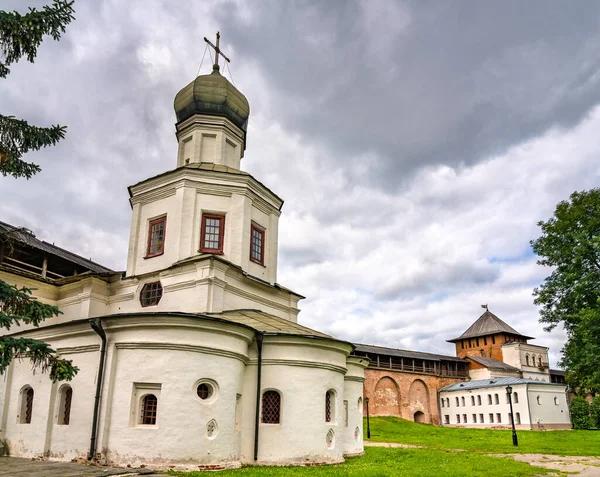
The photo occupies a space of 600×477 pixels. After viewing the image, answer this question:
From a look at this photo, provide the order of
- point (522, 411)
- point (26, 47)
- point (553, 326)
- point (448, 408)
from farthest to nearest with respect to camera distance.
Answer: point (448, 408), point (522, 411), point (553, 326), point (26, 47)

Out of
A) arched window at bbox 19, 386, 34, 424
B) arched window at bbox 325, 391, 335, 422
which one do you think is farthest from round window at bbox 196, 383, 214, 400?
arched window at bbox 19, 386, 34, 424

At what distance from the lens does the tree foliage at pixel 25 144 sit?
353 inches

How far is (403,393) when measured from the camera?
146 feet

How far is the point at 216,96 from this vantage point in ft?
66.9

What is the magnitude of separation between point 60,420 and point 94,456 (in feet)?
6.50

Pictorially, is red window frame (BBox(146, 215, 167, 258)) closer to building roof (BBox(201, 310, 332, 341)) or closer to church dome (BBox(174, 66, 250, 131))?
building roof (BBox(201, 310, 332, 341))

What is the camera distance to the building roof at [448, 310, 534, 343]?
5575cm

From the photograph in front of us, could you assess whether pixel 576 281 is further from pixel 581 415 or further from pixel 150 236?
pixel 581 415

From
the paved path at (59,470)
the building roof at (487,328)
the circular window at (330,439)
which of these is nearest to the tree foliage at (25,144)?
the paved path at (59,470)

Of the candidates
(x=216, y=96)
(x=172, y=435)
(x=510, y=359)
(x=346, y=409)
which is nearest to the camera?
(x=172, y=435)

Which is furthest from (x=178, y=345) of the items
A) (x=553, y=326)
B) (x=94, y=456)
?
(x=553, y=326)

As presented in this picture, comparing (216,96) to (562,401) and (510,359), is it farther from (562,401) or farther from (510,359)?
(510,359)

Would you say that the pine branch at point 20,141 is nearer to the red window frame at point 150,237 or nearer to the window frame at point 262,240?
the red window frame at point 150,237

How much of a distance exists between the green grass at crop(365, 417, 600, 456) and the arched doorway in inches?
64.9
